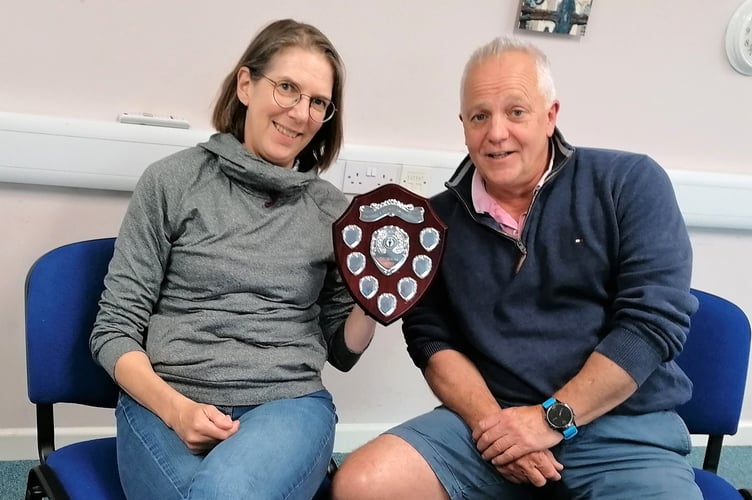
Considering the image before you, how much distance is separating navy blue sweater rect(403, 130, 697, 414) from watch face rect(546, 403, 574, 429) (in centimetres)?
7

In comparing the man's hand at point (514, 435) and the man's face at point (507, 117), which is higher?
the man's face at point (507, 117)

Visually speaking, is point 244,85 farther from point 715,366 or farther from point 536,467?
point 715,366

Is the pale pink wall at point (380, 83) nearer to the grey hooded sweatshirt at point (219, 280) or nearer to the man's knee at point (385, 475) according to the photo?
the grey hooded sweatshirt at point (219, 280)

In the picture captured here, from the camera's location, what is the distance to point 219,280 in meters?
1.32

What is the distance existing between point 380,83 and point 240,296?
86cm

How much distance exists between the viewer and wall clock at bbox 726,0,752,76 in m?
2.09

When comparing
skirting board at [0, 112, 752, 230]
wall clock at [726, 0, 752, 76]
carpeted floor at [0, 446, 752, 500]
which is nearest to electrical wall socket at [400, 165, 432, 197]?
skirting board at [0, 112, 752, 230]

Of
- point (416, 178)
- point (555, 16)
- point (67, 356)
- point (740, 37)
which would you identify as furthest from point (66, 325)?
point (740, 37)

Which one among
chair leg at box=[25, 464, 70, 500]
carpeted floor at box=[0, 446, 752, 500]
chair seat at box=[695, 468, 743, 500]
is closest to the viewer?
chair leg at box=[25, 464, 70, 500]

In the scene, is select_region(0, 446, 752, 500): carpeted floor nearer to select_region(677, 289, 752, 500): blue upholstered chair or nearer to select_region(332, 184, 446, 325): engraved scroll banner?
select_region(677, 289, 752, 500): blue upholstered chair

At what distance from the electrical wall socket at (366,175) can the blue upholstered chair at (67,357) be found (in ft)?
2.32

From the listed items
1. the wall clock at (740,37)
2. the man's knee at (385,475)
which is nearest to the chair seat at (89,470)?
the man's knee at (385,475)

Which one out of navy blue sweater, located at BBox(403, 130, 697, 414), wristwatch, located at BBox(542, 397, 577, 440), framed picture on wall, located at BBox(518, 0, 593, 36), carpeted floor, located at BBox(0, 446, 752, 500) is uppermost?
framed picture on wall, located at BBox(518, 0, 593, 36)

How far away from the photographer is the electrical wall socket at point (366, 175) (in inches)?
75.7
